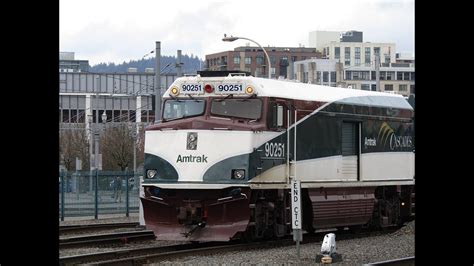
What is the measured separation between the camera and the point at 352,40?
126 metres

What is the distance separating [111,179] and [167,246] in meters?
12.6

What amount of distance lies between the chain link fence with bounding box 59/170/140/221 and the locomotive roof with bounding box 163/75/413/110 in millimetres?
10301

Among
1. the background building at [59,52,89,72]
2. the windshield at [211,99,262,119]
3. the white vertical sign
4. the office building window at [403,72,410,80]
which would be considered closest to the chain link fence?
the windshield at [211,99,262,119]

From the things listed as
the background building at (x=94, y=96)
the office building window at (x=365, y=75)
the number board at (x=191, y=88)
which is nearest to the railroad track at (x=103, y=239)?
the number board at (x=191, y=88)

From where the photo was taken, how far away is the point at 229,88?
57.4ft

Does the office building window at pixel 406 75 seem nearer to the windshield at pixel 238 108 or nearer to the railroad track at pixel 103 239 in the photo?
the railroad track at pixel 103 239

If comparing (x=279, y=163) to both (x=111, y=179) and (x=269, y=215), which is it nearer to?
(x=269, y=215)

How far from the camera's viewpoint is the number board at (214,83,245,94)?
Answer: 57.1ft

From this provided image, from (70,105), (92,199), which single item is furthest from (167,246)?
(70,105)

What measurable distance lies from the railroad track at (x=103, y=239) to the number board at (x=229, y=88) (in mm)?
4118

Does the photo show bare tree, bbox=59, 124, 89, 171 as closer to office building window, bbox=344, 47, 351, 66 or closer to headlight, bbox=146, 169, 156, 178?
headlight, bbox=146, 169, 156, 178

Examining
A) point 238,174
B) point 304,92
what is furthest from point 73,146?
point 238,174
